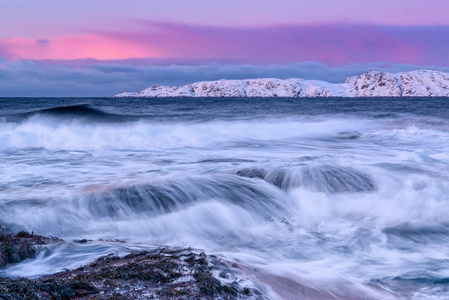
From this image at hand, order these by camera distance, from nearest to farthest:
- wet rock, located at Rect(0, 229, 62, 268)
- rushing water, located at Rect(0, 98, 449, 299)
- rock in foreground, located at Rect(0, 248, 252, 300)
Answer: rock in foreground, located at Rect(0, 248, 252, 300) < wet rock, located at Rect(0, 229, 62, 268) < rushing water, located at Rect(0, 98, 449, 299)

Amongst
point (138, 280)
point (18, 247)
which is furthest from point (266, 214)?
point (138, 280)

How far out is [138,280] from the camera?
2.88 meters

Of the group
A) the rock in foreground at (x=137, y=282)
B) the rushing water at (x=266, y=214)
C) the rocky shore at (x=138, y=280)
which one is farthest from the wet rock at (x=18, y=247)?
the rock in foreground at (x=137, y=282)

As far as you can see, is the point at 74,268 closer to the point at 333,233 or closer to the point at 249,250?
the point at 249,250

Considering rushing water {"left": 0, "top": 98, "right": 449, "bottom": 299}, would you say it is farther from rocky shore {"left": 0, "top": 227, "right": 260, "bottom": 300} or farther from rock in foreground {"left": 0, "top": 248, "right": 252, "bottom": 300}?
rock in foreground {"left": 0, "top": 248, "right": 252, "bottom": 300}

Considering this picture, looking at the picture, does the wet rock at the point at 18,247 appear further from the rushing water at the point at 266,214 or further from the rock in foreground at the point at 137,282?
the rock in foreground at the point at 137,282

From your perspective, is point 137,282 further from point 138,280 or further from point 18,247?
point 18,247

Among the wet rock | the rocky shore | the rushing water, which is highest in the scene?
the rocky shore

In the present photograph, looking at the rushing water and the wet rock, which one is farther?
the rushing water

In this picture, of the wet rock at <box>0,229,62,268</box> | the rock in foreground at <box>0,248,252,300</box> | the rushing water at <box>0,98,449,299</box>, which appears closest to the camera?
the rock in foreground at <box>0,248,252,300</box>

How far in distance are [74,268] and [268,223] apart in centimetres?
331

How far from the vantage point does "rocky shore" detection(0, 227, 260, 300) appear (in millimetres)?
2568

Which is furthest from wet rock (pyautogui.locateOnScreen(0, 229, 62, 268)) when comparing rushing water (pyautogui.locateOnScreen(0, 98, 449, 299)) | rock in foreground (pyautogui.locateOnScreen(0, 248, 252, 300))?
rock in foreground (pyautogui.locateOnScreen(0, 248, 252, 300))

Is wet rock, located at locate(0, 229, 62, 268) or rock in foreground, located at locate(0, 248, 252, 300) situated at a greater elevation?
rock in foreground, located at locate(0, 248, 252, 300)
